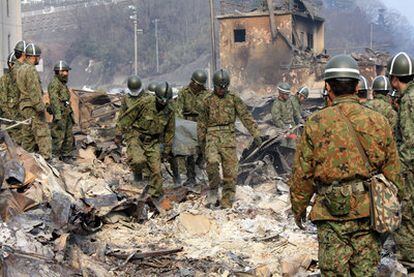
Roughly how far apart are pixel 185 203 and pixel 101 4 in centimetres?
6555

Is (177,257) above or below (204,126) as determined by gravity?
below

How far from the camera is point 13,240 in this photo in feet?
17.6

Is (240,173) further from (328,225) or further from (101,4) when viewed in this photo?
(101,4)

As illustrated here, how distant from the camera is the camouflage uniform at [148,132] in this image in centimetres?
862

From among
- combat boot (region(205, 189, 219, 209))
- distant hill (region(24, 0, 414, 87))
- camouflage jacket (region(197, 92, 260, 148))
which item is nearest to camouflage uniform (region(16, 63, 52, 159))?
camouflage jacket (region(197, 92, 260, 148))

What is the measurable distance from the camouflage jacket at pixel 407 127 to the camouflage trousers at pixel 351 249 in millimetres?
1555

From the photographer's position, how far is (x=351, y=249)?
3.89 metres

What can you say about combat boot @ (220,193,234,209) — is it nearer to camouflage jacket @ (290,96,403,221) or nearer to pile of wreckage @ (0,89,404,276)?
pile of wreckage @ (0,89,404,276)

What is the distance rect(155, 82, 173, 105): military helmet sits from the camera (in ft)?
27.9

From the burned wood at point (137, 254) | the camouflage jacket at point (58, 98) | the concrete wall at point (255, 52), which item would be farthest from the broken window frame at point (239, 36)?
the burned wood at point (137, 254)

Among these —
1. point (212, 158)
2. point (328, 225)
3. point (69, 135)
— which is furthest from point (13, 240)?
point (69, 135)

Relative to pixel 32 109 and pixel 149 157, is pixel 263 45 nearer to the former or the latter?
pixel 32 109

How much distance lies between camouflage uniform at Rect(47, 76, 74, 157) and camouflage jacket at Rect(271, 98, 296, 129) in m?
4.86

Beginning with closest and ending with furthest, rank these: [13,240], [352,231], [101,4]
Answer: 1. [352,231]
2. [13,240]
3. [101,4]
